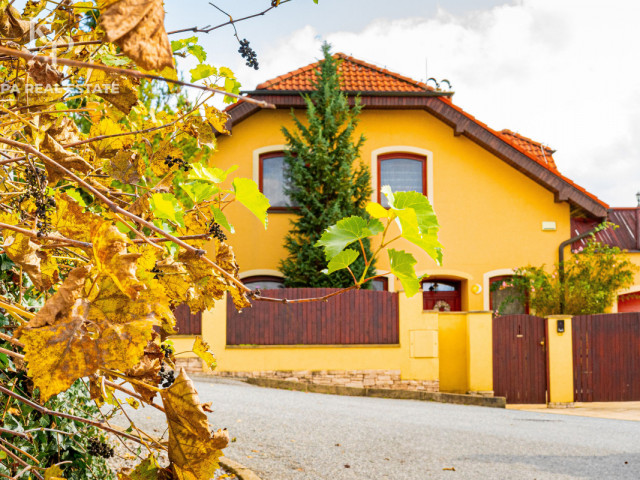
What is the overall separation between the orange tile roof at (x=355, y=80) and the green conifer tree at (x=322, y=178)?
826 mm

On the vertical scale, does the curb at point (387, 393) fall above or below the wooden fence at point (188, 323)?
below

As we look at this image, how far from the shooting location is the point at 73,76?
73.5 inches

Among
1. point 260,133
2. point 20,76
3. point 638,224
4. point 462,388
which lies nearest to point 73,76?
point 20,76

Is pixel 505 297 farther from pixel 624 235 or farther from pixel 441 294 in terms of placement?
pixel 624 235

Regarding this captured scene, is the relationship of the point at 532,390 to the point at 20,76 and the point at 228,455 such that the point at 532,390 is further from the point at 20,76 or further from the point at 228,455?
the point at 20,76

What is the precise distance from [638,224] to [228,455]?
1348 cm

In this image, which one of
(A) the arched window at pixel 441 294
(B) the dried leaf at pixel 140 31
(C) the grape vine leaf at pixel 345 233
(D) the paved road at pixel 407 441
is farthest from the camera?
(A) the arched window at pixel 441 294

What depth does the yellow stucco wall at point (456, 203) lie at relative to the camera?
1524 centimetres

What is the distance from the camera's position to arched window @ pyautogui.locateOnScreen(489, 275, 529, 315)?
1513 centimetres

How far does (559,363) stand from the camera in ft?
43.0

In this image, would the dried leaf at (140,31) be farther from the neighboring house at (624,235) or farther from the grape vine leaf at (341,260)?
the neighboring house at (624,235)

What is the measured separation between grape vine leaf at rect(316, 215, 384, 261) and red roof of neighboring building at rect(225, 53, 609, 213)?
13.6 m

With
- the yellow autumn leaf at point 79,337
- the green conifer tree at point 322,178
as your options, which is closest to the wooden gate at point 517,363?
the green conifer tree at point 322,178

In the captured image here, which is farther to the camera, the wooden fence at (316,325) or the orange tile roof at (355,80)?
the orange tile roof at (355,80)
